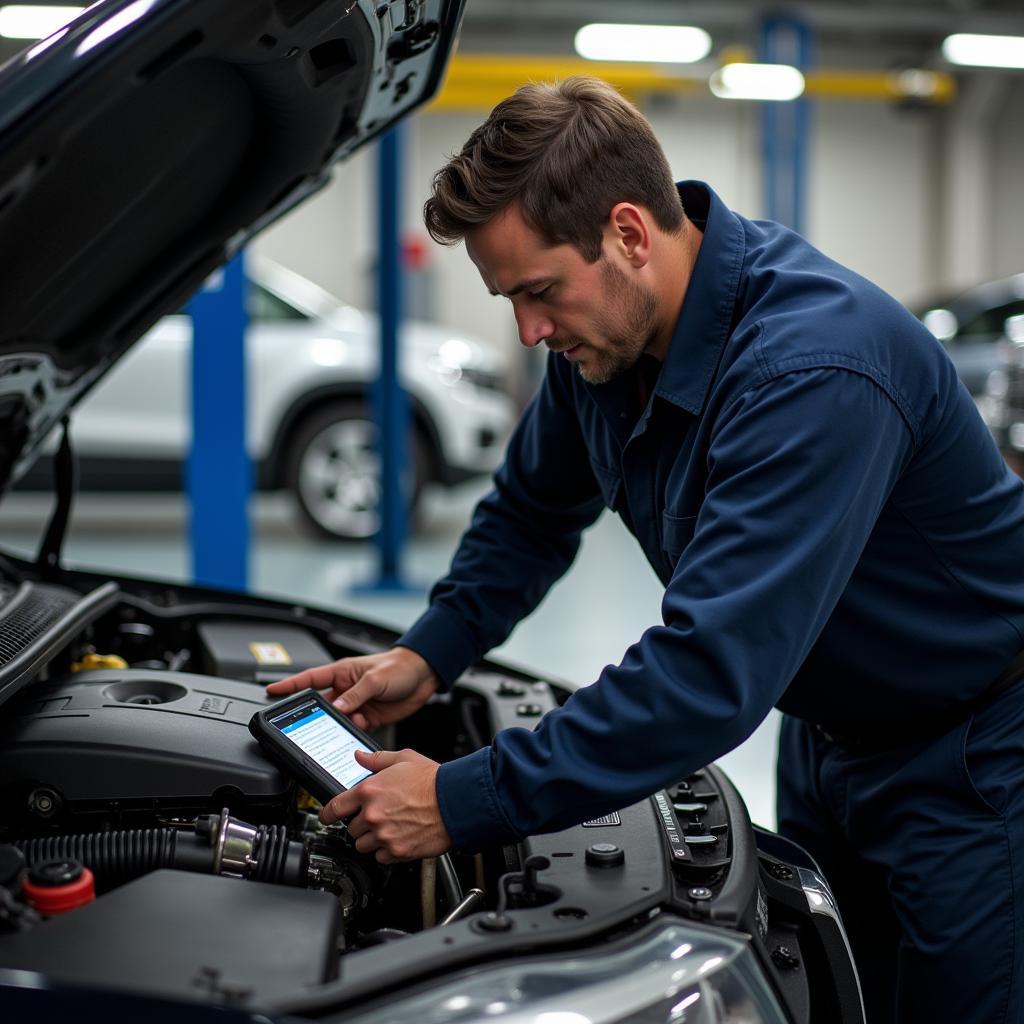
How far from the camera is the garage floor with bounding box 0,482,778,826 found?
415cm

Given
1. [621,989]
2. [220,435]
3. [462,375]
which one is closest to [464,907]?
[621,989]

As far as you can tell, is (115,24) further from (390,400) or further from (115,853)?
(390,400)

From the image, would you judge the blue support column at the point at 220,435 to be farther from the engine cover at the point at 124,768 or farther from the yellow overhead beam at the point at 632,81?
the yellow overhead beam at the point at 632,81

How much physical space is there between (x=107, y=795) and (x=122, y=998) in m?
0.40

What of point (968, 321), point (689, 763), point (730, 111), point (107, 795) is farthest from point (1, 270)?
point (730, 111)

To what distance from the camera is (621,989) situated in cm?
97

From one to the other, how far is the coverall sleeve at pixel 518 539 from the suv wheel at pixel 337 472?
4.35m

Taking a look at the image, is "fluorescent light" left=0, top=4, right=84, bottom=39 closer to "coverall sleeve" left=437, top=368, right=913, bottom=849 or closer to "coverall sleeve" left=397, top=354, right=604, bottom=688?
"coverall sleeve" left=397, top=354, right=604, bottom=688

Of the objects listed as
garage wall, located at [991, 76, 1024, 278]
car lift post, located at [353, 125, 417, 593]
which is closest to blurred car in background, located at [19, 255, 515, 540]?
car lift post, located at [353, 125, 417, 593]

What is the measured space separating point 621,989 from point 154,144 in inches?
39.2

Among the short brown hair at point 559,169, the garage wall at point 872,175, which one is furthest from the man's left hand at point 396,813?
the garage wall at point 872,175

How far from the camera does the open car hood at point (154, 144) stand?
1038mm

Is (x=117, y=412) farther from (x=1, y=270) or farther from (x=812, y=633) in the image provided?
(x=812, y=633)

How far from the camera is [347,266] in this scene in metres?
11.9
